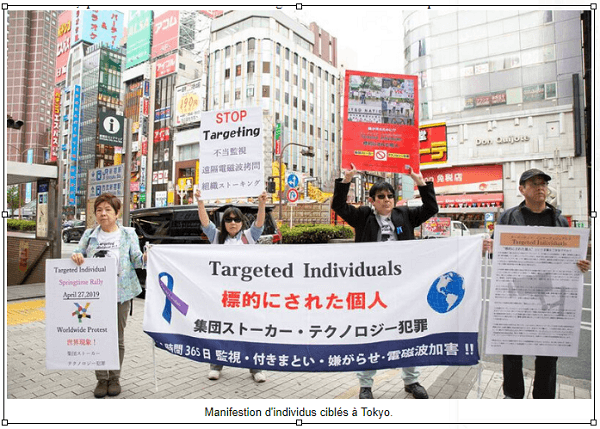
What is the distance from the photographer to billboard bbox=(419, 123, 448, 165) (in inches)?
1240

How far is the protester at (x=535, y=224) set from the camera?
298cm

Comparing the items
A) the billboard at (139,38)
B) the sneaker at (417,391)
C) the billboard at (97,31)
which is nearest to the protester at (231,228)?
the sneaker at (417,391)

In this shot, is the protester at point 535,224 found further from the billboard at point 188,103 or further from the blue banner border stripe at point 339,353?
the billboard at point 188,103

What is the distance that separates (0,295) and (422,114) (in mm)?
32884

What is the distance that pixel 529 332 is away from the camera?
2979mm

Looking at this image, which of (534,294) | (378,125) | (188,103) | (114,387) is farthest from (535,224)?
(188,103)

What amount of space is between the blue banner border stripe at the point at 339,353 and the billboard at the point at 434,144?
99.5 ft

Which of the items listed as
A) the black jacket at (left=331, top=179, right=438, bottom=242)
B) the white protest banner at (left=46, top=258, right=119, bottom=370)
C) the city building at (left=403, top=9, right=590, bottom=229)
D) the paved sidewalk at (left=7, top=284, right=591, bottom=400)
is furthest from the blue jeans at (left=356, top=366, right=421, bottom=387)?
the city building at (left=403, top=9, right=590, bottom=229)

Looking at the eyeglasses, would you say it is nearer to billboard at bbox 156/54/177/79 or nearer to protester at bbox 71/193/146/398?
protester at bbox 71/193/146/398

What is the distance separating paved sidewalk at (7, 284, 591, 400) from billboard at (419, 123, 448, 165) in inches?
1172

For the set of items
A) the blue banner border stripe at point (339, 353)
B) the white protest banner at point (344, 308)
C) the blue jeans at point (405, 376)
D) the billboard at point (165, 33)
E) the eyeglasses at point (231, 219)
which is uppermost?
the billboard at point (165, 33)

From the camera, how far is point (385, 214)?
133 inches
